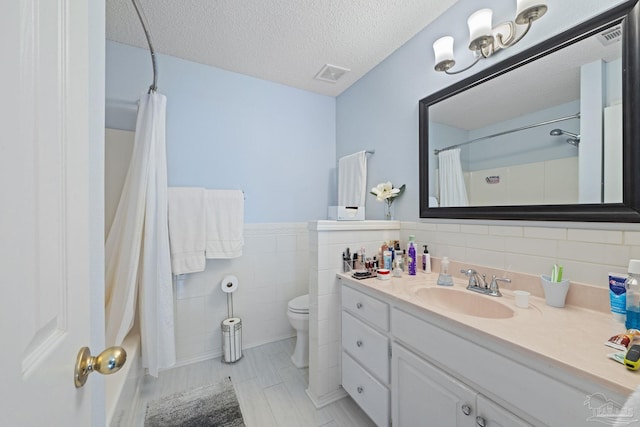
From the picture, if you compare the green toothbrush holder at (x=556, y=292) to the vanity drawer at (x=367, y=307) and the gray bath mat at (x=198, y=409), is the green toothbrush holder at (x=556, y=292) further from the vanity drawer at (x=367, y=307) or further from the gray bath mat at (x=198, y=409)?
the gray bath mat at (x=198, y=409)

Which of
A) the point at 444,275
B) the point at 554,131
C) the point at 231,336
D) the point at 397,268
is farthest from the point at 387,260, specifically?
the point at 231,336

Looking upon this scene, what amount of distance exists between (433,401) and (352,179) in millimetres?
1751

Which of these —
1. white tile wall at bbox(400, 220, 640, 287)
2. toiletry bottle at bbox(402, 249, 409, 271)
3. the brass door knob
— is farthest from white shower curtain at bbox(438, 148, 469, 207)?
the brass door knob

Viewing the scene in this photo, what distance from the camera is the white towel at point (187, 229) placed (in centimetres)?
185

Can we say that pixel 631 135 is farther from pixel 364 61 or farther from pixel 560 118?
pixel 364 61

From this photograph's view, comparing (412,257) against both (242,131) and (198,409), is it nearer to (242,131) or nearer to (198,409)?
(198,409)

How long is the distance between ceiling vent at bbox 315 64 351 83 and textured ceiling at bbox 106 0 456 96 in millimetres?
47

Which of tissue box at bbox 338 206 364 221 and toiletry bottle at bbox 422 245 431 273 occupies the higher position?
tissue box at bbox 338 206 364 221

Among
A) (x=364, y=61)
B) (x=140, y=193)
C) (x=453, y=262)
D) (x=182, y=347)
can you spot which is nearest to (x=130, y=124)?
(x=140, y=193)

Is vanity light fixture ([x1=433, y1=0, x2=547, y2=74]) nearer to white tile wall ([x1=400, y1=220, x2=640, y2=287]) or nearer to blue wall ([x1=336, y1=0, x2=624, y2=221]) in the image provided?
blue wall ([x1=336, y1=0, x2=624, y2=221])

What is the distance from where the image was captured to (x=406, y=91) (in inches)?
73.8

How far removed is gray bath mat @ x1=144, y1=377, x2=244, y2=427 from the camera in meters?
1.42

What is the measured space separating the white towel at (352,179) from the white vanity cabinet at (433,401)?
1379 millimetres

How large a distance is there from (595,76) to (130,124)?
2.71 meters
